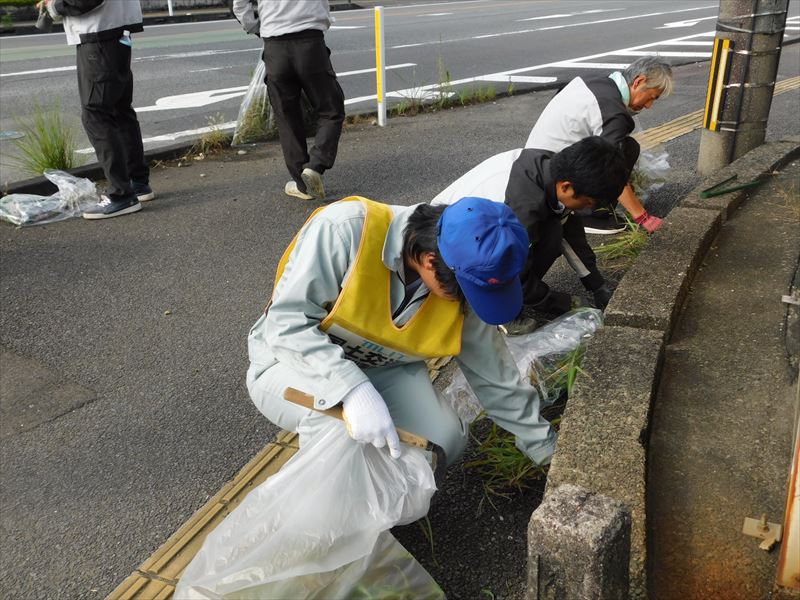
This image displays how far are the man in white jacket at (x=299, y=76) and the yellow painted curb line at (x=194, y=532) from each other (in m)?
3.01

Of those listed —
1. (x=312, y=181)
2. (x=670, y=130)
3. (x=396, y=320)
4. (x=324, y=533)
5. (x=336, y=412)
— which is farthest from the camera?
(x=670, y=130)

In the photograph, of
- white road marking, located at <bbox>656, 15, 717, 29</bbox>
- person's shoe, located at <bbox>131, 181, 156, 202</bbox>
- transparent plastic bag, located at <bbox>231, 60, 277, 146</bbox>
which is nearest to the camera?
person's shoe, located at <bbox>131, 181, 156, 202</bbox>

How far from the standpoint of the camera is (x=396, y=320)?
249 cm

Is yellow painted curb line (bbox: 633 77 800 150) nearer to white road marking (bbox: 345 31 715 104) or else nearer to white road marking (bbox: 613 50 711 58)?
white road marking (bbox: 345 31 715 104)

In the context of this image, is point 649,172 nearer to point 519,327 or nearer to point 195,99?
point 519,327

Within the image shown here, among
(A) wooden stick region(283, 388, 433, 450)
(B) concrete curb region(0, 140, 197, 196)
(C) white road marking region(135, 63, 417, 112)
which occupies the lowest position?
(C) white road marking region(135, 63, 417, 112)

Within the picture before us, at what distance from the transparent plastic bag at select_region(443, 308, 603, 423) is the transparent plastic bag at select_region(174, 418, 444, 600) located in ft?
2.88

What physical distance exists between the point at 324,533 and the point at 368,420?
1.04ft

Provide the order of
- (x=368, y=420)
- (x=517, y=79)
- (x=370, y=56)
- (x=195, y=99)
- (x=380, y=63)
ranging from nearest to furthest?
(x=368, y=420), (x=380, y=63), (x=195, y=99), (x=517, y=79), (x=370, y=56)

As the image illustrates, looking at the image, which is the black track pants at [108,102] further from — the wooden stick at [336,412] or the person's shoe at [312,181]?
the wooden stick at [336,412]

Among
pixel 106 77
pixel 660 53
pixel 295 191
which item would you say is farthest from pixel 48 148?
pixel 660 53

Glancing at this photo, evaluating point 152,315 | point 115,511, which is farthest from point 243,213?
point 115,511

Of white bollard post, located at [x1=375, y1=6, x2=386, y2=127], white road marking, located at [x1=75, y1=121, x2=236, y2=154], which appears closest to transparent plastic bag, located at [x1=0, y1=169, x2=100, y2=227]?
white road marking, located at [x1=75, y1=121, x2=236, y2=154]

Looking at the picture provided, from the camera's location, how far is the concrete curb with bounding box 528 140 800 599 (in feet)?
7.54
